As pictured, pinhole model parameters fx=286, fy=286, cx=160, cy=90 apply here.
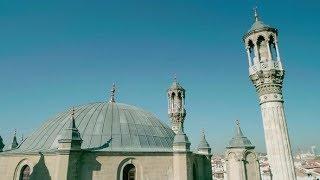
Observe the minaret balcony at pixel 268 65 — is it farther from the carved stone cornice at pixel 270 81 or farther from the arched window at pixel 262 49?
the arched window at pixel 262 49

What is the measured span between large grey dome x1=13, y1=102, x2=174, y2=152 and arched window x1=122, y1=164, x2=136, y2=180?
97 cm

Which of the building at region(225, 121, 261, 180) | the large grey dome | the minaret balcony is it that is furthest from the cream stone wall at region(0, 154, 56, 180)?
the minaret balcony

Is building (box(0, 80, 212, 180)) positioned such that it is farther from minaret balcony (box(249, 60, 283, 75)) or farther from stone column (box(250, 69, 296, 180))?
minaret balcony (box(249, 60, 283, 75))

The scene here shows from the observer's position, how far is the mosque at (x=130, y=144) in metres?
15.9

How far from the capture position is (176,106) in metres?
27.3

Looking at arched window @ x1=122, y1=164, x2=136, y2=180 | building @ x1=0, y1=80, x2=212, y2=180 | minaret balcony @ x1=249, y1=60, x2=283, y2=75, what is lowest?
arched window @ x1=122, y1=164, x2=136, y2=180

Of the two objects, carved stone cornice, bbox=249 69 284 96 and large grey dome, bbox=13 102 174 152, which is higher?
carved stone cornice, bbox=249 69 284 96

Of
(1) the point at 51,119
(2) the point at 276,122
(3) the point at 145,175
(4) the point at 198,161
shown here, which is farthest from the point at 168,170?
(1) the point at 51,119

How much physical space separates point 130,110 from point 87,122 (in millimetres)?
3451

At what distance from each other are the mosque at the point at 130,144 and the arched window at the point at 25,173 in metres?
0.02

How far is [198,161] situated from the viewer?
20.4 m

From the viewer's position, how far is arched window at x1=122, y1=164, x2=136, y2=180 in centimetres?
1633

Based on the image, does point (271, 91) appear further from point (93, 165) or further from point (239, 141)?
point (93, 165)

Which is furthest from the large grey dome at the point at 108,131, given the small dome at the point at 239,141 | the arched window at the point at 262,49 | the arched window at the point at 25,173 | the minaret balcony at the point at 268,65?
the arched window at the point at 262,49
